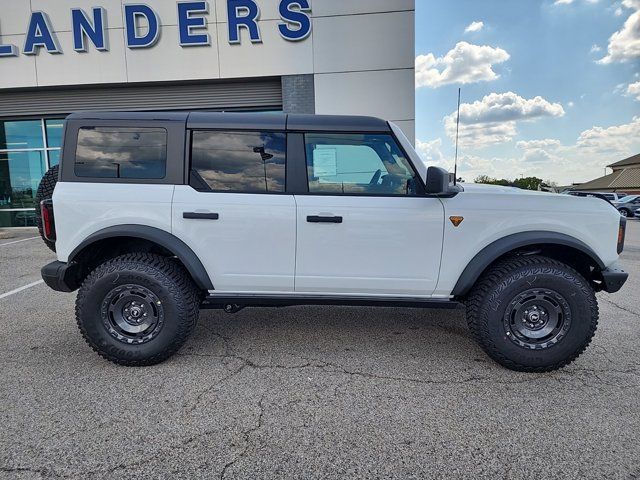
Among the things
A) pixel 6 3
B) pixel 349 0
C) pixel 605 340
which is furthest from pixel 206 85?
pixel 605 340

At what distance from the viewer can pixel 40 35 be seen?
10.9m

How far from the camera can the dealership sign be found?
33.9 feet

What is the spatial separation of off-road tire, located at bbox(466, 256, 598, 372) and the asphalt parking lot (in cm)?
15

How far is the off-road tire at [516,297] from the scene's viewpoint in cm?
292

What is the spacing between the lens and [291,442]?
2.23 meters

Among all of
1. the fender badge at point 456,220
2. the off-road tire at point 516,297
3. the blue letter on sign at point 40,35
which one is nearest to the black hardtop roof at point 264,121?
the fender badge at point 456,220

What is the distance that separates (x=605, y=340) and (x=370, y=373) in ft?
8.03

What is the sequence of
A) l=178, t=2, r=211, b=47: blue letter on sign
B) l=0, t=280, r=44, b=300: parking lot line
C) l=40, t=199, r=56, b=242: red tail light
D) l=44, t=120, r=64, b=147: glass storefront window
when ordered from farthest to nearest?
l=44, t=120, r=64, b=147: glass storefront window < l=178, t=2, r=211, b=47: blue letter on sign < l=0, t=280, r=44, b=300: parking lot line < l=40, t=199, r=56, b=242: red tail light

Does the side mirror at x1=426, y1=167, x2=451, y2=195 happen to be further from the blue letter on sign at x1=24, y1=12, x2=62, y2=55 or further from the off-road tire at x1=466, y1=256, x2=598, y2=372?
the blue letter on sign at x1=24, y1=12, x2=62, y2=55

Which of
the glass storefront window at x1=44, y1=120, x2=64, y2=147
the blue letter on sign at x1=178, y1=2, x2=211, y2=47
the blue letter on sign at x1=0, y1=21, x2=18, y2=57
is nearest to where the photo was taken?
the blue letter on sign at x1=178, y1=2, x2=211, y2=47

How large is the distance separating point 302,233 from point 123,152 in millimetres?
1605

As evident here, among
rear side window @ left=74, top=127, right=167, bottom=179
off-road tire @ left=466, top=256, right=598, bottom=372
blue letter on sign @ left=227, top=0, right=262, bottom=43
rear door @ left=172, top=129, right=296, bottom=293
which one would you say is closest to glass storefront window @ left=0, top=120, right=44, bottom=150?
blue letter on sign @ left=227, top=0, right=262, bottom=43

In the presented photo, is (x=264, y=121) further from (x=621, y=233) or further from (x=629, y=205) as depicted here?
(x=629, y=205)

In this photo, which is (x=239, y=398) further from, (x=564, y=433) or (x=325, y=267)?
(x=564, y=433)
